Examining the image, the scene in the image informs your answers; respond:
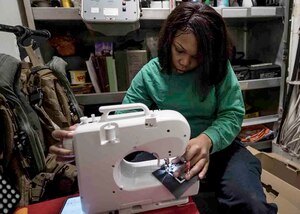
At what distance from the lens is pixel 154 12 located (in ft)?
4.63

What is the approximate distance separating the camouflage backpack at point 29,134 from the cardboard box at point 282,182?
3.79 feet

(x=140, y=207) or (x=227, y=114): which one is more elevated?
(x=227, y=114)

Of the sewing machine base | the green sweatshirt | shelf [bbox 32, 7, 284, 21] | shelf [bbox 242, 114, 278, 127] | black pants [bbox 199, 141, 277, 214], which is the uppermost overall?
shelf [bbox 32, 7, 284, 21]

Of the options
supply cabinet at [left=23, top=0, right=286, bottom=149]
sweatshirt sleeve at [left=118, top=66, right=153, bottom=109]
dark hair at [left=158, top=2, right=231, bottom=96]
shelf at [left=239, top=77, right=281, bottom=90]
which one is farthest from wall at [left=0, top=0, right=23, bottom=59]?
shelf at [left=239, top=77, right=281, bottom=90]

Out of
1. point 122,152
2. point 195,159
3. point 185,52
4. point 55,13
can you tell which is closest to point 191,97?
point 185,52

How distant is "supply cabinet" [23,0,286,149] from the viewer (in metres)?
1.40

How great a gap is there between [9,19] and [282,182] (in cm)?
181

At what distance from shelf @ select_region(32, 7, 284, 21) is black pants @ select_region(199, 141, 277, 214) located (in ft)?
2.94

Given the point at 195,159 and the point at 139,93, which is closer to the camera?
the point at 195,159

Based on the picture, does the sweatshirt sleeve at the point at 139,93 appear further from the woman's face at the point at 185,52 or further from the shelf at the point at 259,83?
the shelf at the point at 259,83

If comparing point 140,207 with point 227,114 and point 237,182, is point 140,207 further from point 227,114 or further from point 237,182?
point 227,114

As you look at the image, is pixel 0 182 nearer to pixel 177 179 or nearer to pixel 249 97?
pixel 177 179

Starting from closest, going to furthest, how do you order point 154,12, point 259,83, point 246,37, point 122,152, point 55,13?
point 122,152, point 55,13, point 154,12, point 259,83, point 246,37

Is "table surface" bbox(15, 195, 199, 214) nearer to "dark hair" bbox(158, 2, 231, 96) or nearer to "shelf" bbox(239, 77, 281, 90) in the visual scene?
"dark hair" bbox(158, 2, 231, 96)
